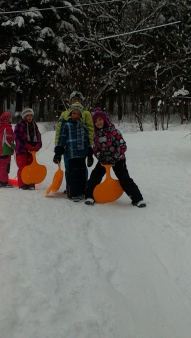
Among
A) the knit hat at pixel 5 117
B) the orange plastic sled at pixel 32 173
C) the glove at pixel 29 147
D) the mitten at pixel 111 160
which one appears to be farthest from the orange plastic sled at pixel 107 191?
the knit hat at pixel 5 117

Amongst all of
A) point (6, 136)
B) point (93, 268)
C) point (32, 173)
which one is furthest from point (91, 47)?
point (93, 268)

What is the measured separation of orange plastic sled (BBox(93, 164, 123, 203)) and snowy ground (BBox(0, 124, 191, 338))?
122 millimetres

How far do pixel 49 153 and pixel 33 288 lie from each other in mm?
8844

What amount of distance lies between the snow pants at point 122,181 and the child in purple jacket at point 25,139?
1437 mm

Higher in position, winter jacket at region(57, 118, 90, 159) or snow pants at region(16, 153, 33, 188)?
winter jacket at region(57, 118, 90, 159)

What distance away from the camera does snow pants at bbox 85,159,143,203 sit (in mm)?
5035

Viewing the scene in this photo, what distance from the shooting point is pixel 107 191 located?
511cm

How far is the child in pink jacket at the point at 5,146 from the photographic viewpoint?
21.2ft

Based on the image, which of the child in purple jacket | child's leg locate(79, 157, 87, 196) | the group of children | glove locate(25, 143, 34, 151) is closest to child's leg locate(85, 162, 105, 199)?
the group of children

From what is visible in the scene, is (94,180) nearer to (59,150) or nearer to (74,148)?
(74,148)

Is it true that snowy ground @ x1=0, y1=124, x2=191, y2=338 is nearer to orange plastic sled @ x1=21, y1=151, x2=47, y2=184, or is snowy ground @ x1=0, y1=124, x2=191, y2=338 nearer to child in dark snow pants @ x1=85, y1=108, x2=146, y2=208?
child in dark snow pants @ x1=85, y1=108, x2=146, y2=208

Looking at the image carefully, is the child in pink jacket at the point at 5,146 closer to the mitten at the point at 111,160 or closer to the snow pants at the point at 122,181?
the snow pants at the point at 122,181

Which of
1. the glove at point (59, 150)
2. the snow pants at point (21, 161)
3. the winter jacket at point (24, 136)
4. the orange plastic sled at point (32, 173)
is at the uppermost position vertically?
the winter jacket at point (24, 136)

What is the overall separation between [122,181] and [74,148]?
0.93 meters
